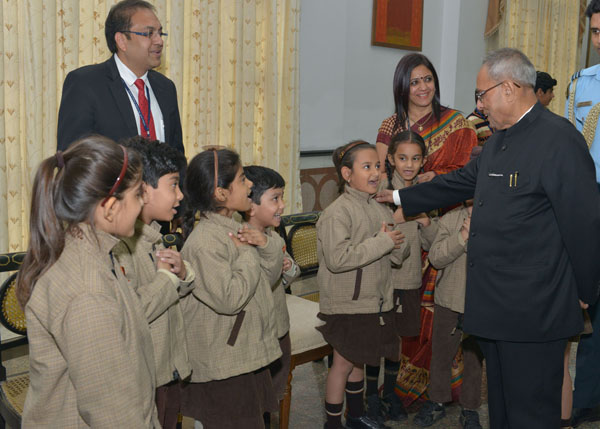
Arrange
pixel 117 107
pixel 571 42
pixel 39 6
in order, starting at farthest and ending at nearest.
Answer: pixel 571 42, pixel 39 6, pixel 117 107

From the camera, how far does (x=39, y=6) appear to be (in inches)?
138

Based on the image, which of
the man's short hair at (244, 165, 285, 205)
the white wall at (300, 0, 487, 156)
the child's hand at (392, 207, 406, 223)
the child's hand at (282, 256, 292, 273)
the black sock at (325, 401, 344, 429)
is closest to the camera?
the man's short hair at (244, 165, 285, 205)

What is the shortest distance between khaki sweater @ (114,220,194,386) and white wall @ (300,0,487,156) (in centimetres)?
339

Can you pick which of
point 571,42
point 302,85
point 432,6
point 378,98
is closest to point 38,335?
point 302,85

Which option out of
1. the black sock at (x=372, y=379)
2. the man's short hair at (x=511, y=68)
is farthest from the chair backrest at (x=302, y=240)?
the man's short hair at (x=511, y=68)

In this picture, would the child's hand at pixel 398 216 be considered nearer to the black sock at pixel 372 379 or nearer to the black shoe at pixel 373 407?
the black sock at pixel 372 379

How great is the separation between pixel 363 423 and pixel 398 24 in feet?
13.4

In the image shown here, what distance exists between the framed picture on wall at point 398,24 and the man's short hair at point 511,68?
3.56 metres

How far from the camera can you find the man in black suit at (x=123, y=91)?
8.38 feet

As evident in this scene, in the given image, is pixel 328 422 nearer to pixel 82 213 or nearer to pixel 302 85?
pixel 82 213

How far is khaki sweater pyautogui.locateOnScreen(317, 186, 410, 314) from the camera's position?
8.20 ft

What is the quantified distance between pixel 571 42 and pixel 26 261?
7505 mm

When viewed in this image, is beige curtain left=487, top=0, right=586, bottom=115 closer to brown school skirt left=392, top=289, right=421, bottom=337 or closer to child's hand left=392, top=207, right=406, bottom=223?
child's hand left=392, top=207, right=406, bottom=223

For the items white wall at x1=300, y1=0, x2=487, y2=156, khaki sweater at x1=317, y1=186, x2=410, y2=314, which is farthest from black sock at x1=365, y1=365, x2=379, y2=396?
white wall at x1=300, y1=0, x2=487, y2=156
